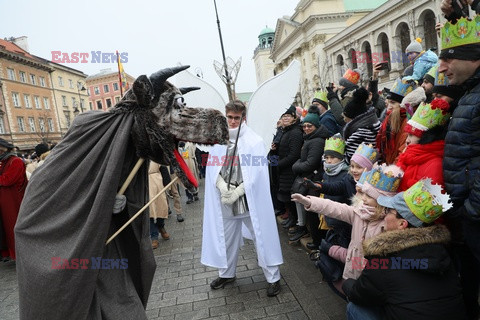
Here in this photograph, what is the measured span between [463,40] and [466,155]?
792mm

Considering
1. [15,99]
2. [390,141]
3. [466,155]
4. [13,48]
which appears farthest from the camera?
[13,48]

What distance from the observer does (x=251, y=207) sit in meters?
3.66

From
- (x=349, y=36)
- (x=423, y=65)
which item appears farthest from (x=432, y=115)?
(x=349, y=36)

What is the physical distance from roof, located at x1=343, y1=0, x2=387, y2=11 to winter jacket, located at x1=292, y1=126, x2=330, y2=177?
55544 mm

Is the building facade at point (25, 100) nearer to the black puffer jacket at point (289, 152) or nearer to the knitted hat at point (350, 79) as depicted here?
the black puffer jacket at point (289, 152)

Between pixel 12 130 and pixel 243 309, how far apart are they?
4651cm

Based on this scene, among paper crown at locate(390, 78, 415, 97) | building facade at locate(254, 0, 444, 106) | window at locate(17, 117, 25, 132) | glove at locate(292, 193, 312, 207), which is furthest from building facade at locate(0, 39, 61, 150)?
paper crown at locate(390, 78, 415, 97)

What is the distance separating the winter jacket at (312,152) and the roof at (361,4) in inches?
2187

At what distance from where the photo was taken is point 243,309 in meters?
3.42

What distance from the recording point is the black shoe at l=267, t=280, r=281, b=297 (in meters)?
3.62

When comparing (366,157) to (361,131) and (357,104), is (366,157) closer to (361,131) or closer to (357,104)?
(361,131)

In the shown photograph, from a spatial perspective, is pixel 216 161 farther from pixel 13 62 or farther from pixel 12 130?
pixel 13 62

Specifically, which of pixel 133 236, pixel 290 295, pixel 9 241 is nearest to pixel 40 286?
pixel 133 236

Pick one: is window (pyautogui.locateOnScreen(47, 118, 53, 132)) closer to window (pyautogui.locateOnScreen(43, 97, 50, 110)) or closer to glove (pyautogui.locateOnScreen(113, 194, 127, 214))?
window (pyautogui.locateOnScreen(43, 97, 50, 110))
